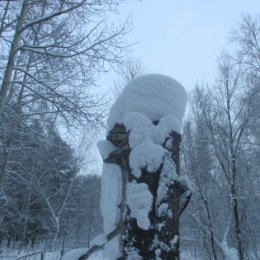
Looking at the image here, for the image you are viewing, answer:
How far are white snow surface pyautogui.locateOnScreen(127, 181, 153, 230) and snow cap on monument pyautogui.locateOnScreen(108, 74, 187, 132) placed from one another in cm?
55

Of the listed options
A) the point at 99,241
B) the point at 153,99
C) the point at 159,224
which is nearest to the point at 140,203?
the point at 159,224

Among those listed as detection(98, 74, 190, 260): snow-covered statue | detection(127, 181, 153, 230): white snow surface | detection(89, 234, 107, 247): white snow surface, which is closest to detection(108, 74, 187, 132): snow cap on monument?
detection(98, 74, 190, 260): snow-covered statue

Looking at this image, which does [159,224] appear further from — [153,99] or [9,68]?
[9,68]

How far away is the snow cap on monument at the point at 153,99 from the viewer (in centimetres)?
226

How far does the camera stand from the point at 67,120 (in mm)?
6465

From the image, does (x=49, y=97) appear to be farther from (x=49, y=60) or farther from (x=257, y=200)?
(x=257, y=200)

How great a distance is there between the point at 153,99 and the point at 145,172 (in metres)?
0.60

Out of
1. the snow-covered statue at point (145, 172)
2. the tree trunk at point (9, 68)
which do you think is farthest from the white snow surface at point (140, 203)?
the tree trunk at point (9, 68)

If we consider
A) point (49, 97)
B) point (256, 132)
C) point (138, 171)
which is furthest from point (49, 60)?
point (256, 132)

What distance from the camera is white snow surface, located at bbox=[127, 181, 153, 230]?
1878 mm

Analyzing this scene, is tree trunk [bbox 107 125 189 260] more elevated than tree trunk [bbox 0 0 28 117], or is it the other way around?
tree trunk [bbox 0 0 28 117]

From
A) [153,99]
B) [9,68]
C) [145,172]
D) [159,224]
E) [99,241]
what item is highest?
[9,68]

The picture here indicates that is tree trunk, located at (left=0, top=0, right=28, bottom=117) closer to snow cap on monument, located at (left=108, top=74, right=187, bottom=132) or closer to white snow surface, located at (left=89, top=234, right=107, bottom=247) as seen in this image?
snow cap on monument, located at (left=108, top=74, right=187, bottom=132)

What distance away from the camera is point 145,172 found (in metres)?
2.00
